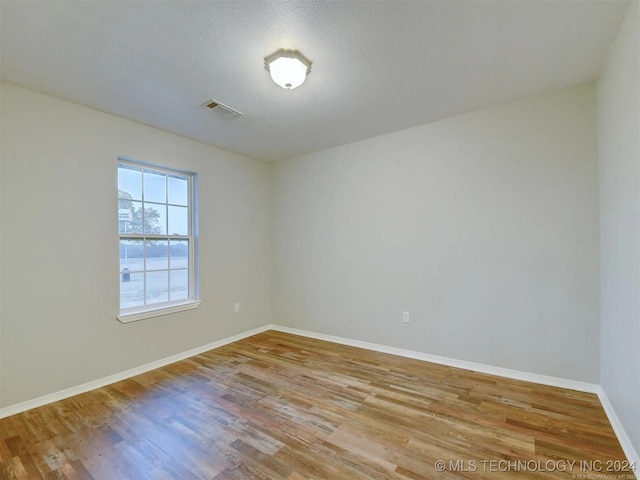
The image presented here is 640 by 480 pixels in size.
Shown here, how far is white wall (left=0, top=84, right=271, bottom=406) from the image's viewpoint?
2.24 m

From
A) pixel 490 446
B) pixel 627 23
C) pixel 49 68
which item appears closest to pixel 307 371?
pixel 490 446

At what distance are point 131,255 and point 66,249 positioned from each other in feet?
1.86

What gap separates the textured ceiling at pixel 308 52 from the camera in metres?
1.62

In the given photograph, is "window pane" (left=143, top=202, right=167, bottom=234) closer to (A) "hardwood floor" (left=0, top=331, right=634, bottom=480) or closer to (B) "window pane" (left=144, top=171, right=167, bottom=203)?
(B) "window pane" (left=144, top=171, right=167, bottom=203)

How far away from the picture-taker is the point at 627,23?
1.66 m

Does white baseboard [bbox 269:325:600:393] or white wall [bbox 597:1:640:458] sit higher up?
white wall [bbox 597:1:640:458]

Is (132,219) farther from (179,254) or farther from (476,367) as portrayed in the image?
(476,367)

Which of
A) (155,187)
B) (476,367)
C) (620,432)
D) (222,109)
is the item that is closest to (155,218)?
(155,187)

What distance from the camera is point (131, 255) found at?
3021 mm

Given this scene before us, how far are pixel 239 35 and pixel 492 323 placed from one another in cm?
319

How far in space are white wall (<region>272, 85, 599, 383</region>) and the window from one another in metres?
1.59

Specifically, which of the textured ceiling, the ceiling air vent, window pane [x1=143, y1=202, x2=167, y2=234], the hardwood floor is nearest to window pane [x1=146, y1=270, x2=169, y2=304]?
window pane [x1=143, y1=202, x2=167, y2=234]

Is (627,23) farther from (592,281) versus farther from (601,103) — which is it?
(592,281)

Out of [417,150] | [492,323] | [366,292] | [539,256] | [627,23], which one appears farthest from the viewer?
[366,292]
